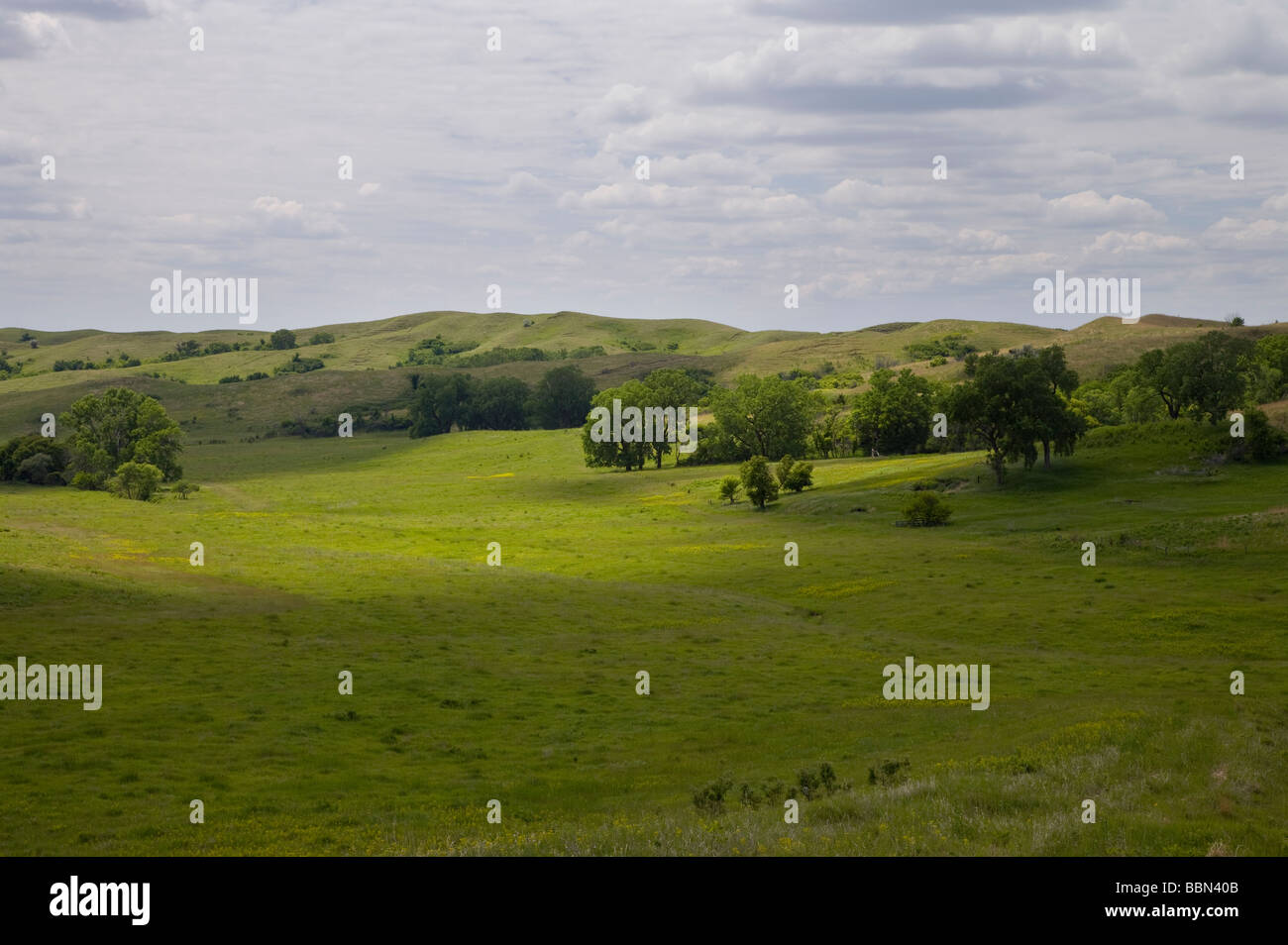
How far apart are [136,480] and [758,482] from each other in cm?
5899

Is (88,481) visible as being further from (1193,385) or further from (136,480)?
(1193,385)

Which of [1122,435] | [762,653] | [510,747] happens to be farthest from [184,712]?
[1122,435]

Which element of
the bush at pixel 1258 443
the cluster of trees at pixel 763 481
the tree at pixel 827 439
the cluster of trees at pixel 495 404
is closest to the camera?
the bush at pixel 1258 443

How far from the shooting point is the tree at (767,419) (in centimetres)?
12475

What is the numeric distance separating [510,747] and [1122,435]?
78.4 m

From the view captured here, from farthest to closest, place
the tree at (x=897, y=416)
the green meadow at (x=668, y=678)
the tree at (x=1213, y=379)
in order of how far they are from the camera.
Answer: the tree at (x=897, y=416) → the tree at (x=1213, y=379) → the green meadow at (x=668, y=678)

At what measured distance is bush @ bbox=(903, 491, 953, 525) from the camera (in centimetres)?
7206

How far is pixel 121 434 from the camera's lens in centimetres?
11256

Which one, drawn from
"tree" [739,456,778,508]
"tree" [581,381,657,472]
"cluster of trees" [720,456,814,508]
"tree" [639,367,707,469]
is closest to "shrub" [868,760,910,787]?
"tree" [739,456,778,508]

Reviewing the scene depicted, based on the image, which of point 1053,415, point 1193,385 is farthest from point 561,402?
point 1053,415

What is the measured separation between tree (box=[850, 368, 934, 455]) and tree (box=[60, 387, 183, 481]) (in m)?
78.5

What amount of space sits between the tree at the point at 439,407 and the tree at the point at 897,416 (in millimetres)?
86624

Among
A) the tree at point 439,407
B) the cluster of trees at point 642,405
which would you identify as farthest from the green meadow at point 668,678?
the tree at point 439,407

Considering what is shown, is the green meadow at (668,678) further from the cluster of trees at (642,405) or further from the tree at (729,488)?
the cluster of trees at (642,405)
